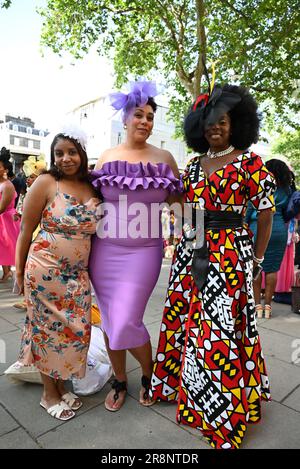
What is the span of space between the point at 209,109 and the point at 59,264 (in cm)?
125

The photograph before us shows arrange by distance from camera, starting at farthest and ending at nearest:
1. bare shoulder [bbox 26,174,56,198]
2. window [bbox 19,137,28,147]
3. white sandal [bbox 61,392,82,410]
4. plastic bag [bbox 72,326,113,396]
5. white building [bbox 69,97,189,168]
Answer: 1. window [bbox 19,137,28,147]
2. white building [bbox 69,97,189,168]
3. plastic bag [bbox 72,326,113,396]
4. white sandal [bbox 61,392,82,410]
5. bare shoulder [bbox 26,174,56,198]

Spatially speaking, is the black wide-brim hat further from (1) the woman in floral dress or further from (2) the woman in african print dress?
(1) the woman in floral dress

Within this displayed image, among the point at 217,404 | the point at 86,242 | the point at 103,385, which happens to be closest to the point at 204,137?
the point at 86,242

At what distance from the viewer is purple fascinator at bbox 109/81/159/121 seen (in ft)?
6.68

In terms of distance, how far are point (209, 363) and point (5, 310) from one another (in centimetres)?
304

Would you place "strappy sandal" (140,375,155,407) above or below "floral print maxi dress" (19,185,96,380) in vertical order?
below

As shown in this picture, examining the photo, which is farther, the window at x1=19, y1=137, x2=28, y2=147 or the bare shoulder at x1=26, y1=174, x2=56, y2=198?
the window at x1=19, y1=137, x2=28, y2=147

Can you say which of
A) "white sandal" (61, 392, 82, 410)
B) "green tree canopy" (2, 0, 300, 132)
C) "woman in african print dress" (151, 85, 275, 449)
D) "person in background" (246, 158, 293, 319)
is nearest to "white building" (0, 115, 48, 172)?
"green tree canopy" (2, 0, 300, 132)

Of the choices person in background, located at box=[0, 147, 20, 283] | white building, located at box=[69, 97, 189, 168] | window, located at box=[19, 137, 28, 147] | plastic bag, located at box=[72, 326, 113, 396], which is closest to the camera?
plastic bag, located at box=[72, 326, 113, 396]

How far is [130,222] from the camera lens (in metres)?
2.02

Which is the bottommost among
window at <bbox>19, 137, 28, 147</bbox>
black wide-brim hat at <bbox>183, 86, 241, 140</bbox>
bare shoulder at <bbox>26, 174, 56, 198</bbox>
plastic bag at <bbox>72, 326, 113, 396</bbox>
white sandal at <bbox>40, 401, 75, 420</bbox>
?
white sandal at <bbox>40, 401, 75, 420</bbox>

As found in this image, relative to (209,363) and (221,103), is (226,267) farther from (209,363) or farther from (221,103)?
(221,103)

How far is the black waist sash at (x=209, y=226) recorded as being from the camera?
186 centimetres

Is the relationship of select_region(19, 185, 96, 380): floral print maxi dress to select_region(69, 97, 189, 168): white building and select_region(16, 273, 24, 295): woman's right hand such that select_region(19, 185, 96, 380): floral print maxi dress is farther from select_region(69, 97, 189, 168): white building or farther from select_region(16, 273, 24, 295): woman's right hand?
select_region(69, 97, 189, 168): white building
